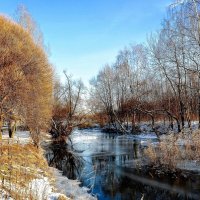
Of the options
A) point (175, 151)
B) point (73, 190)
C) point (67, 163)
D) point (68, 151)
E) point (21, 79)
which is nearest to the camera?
point (73, 190)

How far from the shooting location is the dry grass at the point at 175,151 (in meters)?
13.1

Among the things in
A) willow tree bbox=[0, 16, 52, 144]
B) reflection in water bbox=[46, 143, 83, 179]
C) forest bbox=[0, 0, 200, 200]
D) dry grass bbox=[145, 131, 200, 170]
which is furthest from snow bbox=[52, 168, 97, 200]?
willow tree bbox=[0, 16, 52, 144]

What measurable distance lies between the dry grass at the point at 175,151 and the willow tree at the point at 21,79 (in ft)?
24.3

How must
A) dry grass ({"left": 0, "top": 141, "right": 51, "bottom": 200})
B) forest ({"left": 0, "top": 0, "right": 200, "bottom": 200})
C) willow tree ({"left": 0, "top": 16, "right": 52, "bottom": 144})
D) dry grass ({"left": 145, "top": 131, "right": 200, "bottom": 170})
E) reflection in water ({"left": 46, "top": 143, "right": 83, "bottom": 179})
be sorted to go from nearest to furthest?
dry grass ({"left": 0, "top": 141, "right": 51, "bottom": 200}) < forest ({"left": 0, "top": 0, "right": 200, "bottom": 200}) < dry grass ({"left": 145, "top": 131, "right": 200, "bottom": 170}) < reflection in water ({"left": 46, "top": 143, "right": 83, "bottom": 179}) < willow tree ({"left": 0, "top": 16, "right": 52, "bottom": 144})

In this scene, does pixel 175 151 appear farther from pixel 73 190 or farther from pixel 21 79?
pixel 21 79

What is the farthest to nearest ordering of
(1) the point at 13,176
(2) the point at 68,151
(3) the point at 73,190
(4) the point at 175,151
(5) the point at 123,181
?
(2) the point at 68,151 → (4) the point at 175,151 → (5) the point at 123,181 → (3) the point at 73,190 → (1) the point at 13,176

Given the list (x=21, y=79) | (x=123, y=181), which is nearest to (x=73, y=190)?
(x=123, y=181)

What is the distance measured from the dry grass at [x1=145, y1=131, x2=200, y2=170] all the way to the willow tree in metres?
7.42

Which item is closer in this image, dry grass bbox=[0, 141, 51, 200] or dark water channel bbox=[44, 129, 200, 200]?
dry grass bbox=[0, 141, 51, 200]

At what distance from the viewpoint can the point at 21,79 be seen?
55.2 ft

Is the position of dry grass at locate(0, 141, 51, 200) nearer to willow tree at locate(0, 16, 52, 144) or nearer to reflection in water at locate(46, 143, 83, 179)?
reflection in water at locate(46, 143, 83, 179)

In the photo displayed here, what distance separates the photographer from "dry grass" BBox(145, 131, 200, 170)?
515 inches

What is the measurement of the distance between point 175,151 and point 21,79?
9.26 meters

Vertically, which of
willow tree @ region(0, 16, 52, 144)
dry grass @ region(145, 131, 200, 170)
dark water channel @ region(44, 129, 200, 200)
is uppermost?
willow tree @ region(0, 16, 52, 144)
